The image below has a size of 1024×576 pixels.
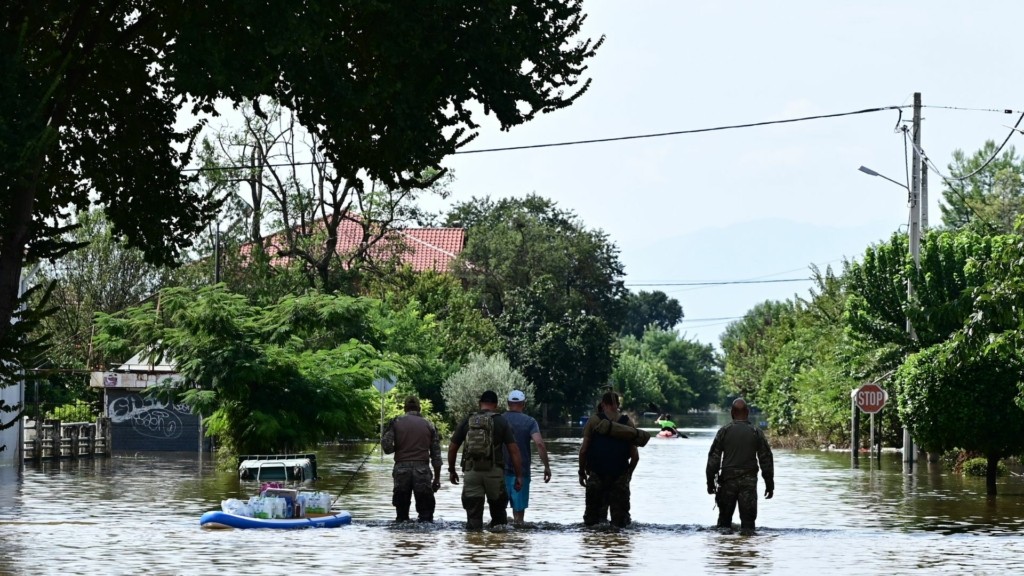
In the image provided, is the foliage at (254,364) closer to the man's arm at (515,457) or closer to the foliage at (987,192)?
the man's arm at (515,457)

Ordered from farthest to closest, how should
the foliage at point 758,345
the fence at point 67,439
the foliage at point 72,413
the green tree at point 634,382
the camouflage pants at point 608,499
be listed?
the green tree at point 634,382 < the foliage at point 758,345 < the foliage at point 72,413 < the fence at point 67,439 < the camouflage pants at point 608,499

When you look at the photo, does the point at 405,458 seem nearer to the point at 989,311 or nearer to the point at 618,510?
the point at 618,510

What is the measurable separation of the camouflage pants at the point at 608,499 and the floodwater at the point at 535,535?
0.61 feet

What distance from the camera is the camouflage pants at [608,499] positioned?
21422 millimetres

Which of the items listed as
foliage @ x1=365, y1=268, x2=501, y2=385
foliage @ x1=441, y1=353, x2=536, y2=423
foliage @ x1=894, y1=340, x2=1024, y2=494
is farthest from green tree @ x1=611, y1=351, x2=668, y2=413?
foliage @ x1=894, y1=340, x2=1024, y2=494

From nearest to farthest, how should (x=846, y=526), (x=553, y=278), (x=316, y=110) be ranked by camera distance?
(x=316, y=110), (x=846, y=526), (x=553, y=278)

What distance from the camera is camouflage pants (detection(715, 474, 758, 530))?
2097 cm

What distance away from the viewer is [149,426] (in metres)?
53.7

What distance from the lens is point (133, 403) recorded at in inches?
2093

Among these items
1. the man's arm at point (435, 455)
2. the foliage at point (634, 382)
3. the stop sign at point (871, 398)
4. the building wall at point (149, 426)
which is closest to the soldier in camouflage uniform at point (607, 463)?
the man's arm at point (435, 455)

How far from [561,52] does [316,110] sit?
10.1 ft

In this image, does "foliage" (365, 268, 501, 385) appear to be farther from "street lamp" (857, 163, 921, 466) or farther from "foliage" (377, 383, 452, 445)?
"street lamp" (857, 163, 921, 466)

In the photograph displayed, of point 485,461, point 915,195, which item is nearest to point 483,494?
point 485,461

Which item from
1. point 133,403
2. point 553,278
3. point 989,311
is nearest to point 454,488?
point 989,311
